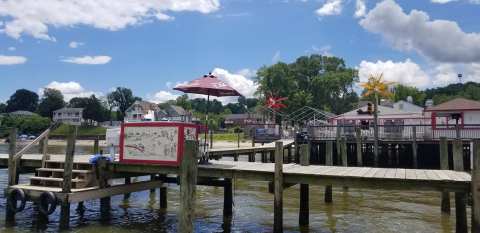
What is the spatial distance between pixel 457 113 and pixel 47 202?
31630 mm

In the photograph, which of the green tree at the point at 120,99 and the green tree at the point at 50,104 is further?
the green tree at the point at 120,99

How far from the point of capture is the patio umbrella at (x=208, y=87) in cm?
1180

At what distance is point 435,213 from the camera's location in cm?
1435

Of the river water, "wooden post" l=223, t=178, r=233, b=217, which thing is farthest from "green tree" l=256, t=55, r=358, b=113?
"wooden post" l=223, t=178, r=233, b=217

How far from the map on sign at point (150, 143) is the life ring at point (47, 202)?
211 cm

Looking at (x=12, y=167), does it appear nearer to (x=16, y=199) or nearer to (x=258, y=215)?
(x=16, y=199)

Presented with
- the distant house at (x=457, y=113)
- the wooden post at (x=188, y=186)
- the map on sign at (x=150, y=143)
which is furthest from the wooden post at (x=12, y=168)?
the distant house at (x=457, y=113)

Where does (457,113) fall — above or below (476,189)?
above

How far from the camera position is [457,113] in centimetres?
3388

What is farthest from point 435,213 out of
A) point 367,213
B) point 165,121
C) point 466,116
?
point 466,116

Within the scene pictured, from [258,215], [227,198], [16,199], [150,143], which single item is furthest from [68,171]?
[258,215]

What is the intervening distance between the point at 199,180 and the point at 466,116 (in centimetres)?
2821

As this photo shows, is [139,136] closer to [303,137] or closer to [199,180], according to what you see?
[199,180]

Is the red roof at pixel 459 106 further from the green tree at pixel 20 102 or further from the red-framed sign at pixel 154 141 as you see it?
the green tree at pixel 20 102
